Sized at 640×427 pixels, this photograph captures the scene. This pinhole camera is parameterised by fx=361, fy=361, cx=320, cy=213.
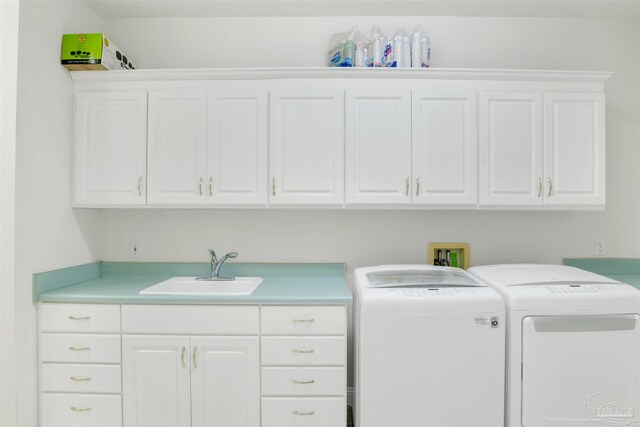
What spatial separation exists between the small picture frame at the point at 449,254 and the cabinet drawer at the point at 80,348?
1.92m

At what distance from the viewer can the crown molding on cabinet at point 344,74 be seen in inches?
82.2

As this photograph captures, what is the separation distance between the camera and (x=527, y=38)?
2.43 m

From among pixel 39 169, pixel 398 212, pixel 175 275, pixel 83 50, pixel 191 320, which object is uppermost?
pixel 83 50

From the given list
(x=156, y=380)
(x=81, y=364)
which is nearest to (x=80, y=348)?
(x=81, y=364)

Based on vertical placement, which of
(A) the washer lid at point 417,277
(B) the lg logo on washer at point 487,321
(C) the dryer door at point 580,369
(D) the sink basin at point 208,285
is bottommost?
(C) the dryer door at point 580,369

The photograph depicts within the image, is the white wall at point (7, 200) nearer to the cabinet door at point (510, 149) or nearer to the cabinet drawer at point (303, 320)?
the cabinet drawer at point (303, 320)

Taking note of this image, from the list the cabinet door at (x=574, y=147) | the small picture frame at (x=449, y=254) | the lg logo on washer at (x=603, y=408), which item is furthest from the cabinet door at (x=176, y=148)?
the lg logo on washer at (x=603, y=408)

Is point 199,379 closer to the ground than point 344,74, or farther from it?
closer to the ground

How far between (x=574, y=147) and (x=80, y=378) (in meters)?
3.02

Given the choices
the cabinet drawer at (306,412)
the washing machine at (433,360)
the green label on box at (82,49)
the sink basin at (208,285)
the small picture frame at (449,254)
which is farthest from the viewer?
the small picture frame at (449,254)

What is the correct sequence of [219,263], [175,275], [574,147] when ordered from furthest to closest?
[175,275], [219,263], [574,147]

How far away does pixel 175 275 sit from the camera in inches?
95.0

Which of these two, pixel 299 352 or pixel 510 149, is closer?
pixel 299 352

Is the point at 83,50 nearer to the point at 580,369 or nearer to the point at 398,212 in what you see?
the point at 398,212
